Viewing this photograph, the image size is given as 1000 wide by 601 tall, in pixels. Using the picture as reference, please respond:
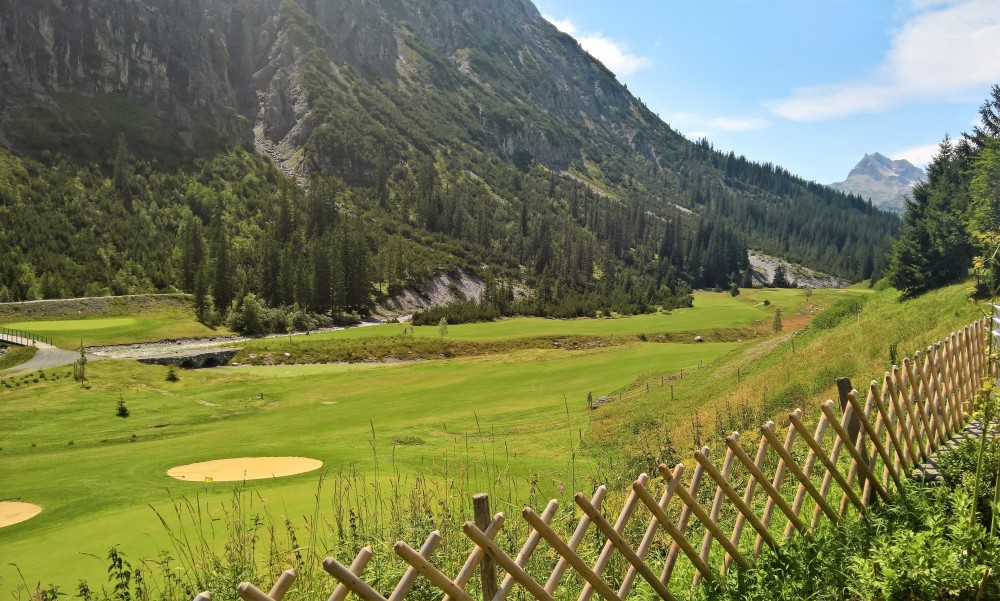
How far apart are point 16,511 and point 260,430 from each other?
1330 cm

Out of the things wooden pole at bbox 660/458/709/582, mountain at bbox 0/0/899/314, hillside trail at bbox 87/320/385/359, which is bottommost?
hillside trail at bbox 87/320/385/359

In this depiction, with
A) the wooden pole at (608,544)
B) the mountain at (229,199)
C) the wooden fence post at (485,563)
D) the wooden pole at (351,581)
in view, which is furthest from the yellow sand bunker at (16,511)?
the mountain at (229,199)

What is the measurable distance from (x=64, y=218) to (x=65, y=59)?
66.6 meters

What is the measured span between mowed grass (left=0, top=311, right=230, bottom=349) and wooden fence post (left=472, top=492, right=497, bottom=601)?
67.8 metres

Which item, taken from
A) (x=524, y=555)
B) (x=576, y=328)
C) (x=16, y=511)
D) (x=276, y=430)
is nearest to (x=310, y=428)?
(x=276, y=430)

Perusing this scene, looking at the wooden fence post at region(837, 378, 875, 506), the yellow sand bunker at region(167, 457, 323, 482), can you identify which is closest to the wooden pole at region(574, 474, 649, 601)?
the wooden fence post at region(837, 378, 875, 506)

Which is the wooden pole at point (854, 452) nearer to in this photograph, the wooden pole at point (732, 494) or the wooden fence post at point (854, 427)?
the wooden fence post at point (854, 427)

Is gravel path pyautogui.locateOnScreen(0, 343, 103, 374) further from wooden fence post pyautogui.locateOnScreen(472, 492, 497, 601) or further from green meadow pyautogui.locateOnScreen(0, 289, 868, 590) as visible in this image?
wooden fence post pyautogui.locateOnScreen(472, 492, 497, 601)

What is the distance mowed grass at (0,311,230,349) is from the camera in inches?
2308

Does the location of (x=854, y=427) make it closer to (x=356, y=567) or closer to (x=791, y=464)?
(x=791, y=464)

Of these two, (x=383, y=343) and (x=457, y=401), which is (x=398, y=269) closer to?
(x=383, y=343)

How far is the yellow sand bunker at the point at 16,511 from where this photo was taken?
41.1 feet

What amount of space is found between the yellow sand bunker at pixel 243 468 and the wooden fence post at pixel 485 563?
45.2ft

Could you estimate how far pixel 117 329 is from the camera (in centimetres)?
6378
